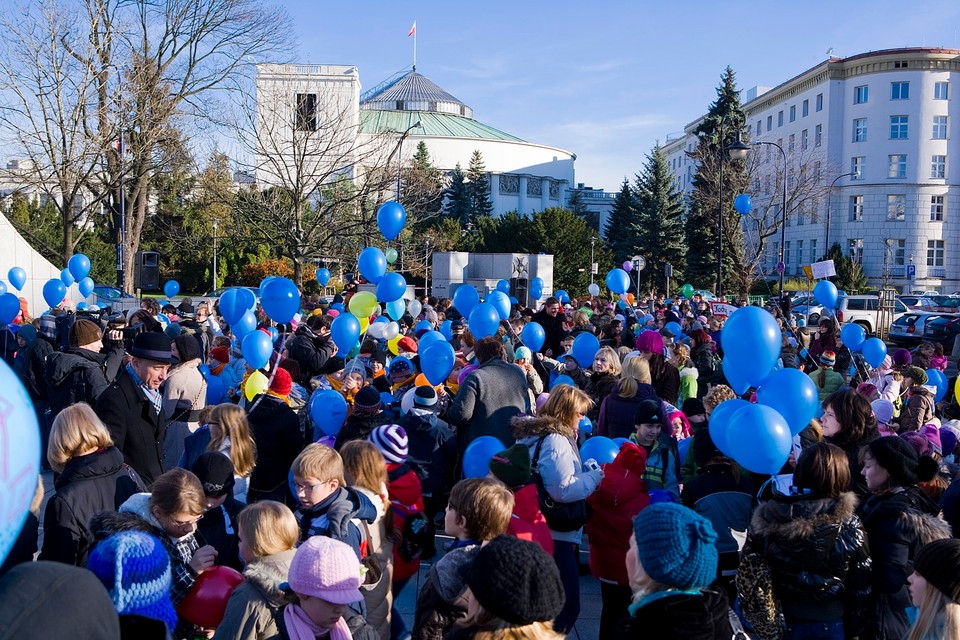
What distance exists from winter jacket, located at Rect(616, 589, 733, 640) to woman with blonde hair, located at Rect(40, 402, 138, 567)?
2.42 metres

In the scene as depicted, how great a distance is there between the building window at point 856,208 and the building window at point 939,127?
6.71 m

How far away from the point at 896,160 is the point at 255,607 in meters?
64.9

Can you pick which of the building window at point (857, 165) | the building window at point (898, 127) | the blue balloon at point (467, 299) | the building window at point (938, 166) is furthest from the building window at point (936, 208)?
the blue balloon at point (467, 299)

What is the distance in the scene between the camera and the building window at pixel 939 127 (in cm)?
5769

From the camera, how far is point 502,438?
594 centimetres

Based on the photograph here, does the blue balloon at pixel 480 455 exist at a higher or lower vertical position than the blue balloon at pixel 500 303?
lower

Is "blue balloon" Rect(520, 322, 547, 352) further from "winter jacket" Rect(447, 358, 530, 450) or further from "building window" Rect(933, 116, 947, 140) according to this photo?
"building window" Rect(933, 116, 947, 140)

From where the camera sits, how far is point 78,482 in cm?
376

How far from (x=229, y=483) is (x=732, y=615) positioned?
2501 millimetres

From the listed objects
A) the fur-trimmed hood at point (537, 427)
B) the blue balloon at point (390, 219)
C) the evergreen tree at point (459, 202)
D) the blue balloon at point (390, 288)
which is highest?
the evergreen tree at point (459, 202)

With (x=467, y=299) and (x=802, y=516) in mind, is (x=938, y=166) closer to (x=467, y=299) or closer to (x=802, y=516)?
(x=467, y=299)

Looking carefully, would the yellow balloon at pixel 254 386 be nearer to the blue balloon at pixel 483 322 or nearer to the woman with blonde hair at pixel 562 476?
the woman with blonde hair at pixel 562 476

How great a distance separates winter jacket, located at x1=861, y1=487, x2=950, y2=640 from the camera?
360 centimetres

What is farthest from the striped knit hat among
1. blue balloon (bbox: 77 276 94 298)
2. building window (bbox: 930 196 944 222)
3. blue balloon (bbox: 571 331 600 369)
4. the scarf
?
building window (bbox: 930 196 944 222)
